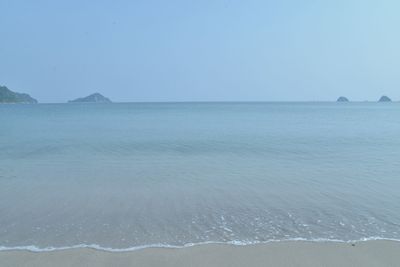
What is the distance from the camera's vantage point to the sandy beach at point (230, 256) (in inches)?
222

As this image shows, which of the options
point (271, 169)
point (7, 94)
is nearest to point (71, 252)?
point (271, 169)

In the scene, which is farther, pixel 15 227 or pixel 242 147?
pixel 242 147

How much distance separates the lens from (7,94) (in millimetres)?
175625

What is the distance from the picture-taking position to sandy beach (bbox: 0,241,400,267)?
5.63 metres

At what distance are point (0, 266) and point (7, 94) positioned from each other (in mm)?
192140

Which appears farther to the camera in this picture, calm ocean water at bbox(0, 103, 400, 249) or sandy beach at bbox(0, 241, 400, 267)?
calm ocean water at bbox(0, 103, 400, 249)

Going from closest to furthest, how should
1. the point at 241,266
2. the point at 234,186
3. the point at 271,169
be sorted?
the point at 241,266, the point at 234,186, the point at 271,169

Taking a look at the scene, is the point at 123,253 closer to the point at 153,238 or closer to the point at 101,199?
the point at 153,238

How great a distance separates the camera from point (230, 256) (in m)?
5.87

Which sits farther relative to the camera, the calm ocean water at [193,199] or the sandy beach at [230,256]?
the calm ocean water at [193,199]

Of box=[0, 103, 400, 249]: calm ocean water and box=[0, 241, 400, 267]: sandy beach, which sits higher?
box=[0, 103, 400, 249]: calm ocean water

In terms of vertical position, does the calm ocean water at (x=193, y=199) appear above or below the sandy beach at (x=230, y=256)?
above

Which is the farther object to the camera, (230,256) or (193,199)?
(193,199)

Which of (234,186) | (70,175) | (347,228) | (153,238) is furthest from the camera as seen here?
(70,175)
